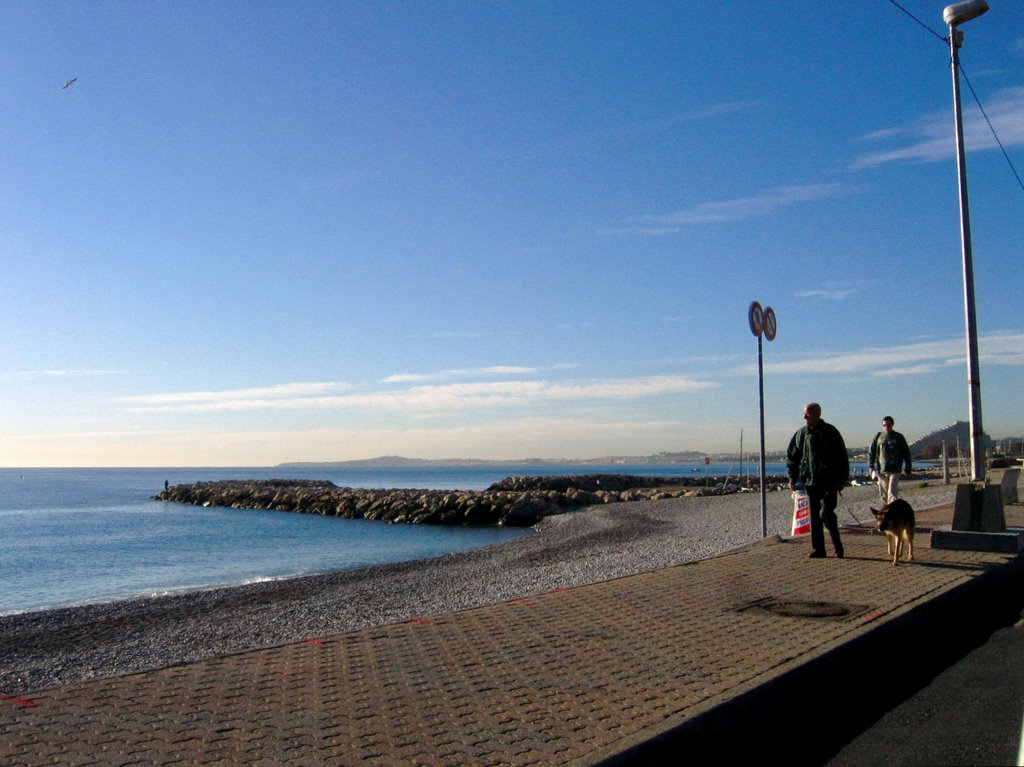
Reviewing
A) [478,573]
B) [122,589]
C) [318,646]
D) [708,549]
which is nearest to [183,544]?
[122,589]

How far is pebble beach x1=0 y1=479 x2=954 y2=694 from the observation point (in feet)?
35.9

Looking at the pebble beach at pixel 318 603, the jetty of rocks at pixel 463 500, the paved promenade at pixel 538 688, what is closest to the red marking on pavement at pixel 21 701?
the paved promenade at pixel 538 688

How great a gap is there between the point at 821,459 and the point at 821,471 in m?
0.16

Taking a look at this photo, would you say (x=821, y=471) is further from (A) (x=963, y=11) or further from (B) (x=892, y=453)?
(A) (x=963, y=11)

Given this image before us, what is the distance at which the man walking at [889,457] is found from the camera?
14.4 metres

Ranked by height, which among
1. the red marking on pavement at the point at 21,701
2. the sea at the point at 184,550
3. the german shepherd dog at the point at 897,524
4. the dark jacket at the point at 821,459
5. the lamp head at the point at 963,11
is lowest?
the sea at the point at 184,550

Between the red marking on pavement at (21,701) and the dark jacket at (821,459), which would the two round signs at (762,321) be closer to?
the dark jacket at (821,459)

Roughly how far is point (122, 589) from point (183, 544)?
40.9 feet

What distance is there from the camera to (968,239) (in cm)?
1305

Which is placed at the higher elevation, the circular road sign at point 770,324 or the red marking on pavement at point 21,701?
the circular road sign at point 770,324

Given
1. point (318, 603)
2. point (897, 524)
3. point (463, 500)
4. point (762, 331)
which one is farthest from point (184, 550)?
point (897, 524)

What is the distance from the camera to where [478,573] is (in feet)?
57.5

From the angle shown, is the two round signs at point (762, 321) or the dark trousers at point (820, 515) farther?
the two round signs at point (762, 321)

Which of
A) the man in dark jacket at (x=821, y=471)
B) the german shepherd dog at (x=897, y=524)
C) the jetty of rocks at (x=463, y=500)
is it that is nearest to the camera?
the german shepherd dog at (x=897, y=524)
